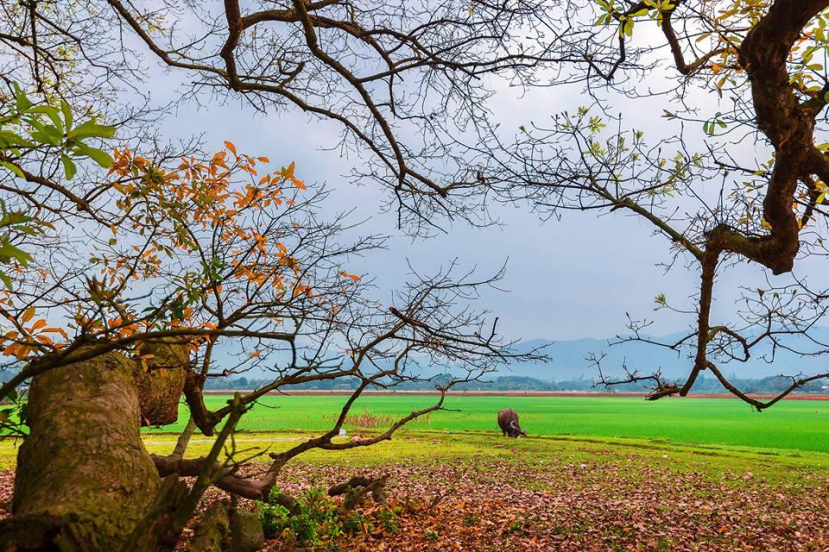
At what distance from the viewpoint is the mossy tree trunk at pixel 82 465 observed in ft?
8.74

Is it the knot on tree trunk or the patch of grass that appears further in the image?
the patch of grass

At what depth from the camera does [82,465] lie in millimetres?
3588

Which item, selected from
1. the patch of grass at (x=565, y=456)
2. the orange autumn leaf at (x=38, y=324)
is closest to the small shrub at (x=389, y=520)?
the patch of grass at (x=565, y=456)

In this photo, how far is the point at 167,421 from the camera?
706 cm

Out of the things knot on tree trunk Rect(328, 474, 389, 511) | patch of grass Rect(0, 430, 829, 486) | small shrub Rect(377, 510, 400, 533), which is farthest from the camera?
patch of grass Rect(0, 430, 829, 486)

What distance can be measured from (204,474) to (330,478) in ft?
38.1

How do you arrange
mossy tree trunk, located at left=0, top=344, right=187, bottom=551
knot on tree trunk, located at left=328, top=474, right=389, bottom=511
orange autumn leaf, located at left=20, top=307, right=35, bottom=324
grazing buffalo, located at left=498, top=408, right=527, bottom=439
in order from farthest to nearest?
grazing buffalo, located at left=498, top=408, right=527, bottom=439 → knot on tree trunk, located at left=328, top=474, right=389, bottom=511 → mossy tree trunk, located at left=0, top=344, right=187, bottom=551 → orange autumn leaf, located at left=20, top=307, right=35, bottom=324

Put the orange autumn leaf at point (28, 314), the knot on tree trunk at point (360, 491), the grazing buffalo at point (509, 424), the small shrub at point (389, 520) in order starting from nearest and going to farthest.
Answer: the orange autumn leaf at point (28, 314) → the small shrub at point (389, 520) → the knot on tree trunk at point (360, 491) → the grazing buffalo at point (509, 424)

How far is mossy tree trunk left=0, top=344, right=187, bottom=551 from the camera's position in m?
2.66

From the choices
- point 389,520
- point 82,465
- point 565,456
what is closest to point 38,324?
point 82,465

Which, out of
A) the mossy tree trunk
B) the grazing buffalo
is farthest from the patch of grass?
the mossy tree trunk

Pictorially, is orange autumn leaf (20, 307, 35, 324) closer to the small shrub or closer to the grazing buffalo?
the small shrub

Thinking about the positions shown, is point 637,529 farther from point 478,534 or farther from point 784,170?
point 784,170

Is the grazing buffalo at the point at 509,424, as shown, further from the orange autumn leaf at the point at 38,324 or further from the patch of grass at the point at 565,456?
the orange autumn leaf at the point at 38,324
